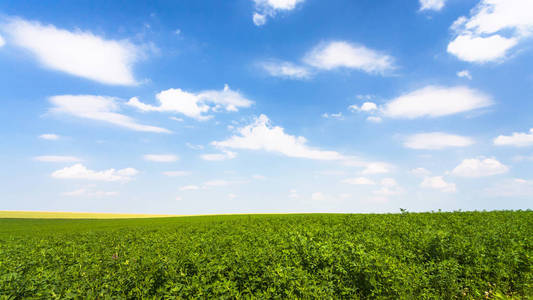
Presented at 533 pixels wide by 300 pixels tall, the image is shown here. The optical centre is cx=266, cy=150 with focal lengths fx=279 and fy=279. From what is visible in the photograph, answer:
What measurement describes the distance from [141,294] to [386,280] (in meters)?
6.45

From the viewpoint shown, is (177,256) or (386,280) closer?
(386,280)

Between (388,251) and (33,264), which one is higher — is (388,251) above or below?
above

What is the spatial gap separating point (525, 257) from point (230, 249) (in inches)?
399

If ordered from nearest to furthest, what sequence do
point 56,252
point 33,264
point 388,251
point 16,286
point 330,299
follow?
1. point 330,299
2. point 16,286
3. point 388,251
4. point 33,264
5. point 56,252

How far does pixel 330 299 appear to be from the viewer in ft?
21.0

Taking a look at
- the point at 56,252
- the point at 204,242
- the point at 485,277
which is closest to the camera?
the point at 485,277

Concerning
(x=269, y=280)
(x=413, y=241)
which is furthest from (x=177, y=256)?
Result: (x=413, y=241)

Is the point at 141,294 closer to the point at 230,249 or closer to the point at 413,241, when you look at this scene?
the point at 230,249

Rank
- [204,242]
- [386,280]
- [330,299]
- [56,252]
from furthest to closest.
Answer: [56,252], [204,242], [386,280], [330,299]

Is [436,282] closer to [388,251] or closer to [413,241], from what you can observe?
[388,251]

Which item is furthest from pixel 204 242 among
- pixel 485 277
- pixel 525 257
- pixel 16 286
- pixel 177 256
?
pixel 525 257

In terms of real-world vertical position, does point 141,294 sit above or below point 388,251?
below

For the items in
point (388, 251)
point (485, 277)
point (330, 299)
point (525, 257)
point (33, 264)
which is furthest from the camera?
point (33, 264)

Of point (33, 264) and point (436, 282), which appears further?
point (33, 264)
